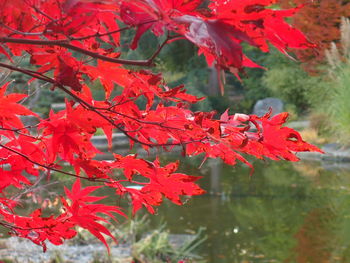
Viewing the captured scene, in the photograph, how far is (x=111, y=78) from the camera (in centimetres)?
89

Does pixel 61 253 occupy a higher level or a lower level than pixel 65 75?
lower

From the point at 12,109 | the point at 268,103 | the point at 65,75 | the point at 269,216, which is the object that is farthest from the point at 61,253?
the point at 268,103

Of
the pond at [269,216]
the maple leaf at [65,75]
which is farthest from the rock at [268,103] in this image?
the maple leaf at [65,75]

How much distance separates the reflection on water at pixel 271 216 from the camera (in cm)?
393

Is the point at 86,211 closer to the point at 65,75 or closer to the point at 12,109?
the point at 12,109

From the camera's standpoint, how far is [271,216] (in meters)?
4.93

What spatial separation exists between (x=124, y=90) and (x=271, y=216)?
13.7ft

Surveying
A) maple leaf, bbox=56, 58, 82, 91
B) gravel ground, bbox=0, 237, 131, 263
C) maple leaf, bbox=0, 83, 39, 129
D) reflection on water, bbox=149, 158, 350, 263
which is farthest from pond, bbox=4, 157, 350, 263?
maple leaf, bbox=56, 58, 82, 91

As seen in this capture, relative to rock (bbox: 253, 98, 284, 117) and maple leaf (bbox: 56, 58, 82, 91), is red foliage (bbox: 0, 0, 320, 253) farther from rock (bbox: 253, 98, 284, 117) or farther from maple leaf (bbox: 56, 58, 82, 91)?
rock (bbox: 253, 98, 284, 117)

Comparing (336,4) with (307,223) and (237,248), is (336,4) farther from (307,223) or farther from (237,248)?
(237,248)

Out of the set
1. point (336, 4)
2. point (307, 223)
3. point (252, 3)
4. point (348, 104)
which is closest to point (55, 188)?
point (307, 223)

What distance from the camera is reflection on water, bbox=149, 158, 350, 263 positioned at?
155 inches

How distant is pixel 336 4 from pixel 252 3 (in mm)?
11041

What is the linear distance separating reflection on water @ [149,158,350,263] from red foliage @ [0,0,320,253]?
2.82 m
